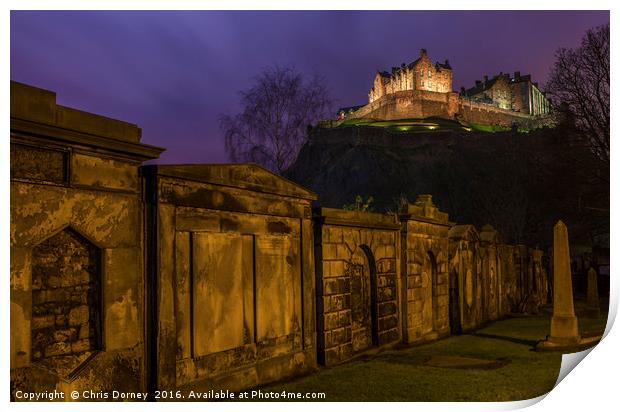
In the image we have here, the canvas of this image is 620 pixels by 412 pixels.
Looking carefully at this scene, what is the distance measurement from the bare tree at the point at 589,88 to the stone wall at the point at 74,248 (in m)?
13.3

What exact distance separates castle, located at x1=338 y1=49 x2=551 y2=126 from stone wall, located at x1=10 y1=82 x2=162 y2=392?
68.2 m

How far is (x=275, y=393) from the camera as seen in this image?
7633mm

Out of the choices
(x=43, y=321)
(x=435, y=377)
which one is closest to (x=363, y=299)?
(x=435, y=377)

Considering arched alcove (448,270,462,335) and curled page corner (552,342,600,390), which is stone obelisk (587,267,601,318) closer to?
arched alcove (448,270,462,335)

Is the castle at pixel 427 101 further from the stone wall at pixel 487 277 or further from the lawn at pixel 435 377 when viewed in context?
the lawn at pixel 435 377

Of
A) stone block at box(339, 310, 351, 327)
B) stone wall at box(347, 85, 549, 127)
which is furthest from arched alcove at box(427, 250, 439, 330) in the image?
stone wall at box(347, 85, 549, 127)

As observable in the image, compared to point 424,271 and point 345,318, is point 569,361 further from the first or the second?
point 424,271

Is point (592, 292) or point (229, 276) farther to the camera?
point (592, 292)

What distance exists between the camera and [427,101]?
249 ft

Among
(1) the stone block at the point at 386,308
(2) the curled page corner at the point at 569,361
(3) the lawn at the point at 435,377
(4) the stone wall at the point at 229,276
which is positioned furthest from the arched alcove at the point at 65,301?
(1) the stone block at the point at 386,308

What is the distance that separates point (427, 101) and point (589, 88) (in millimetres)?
60012

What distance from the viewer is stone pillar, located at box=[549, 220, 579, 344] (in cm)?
1144
